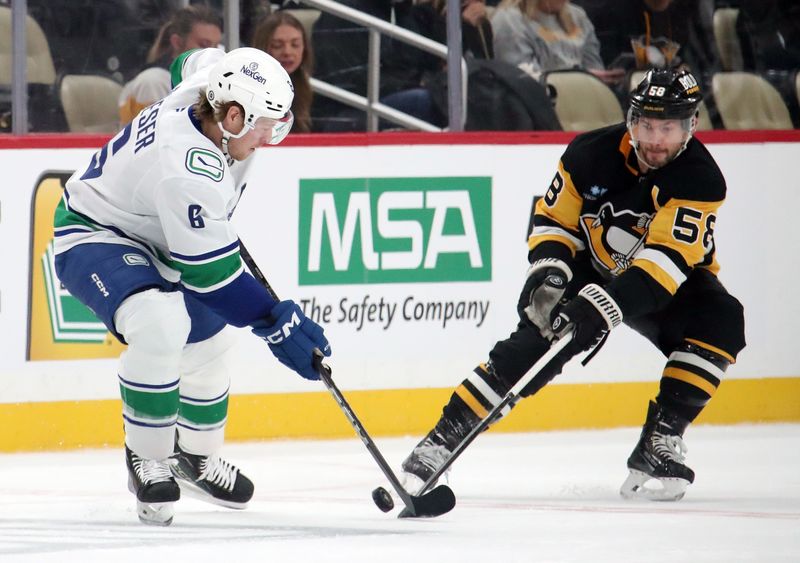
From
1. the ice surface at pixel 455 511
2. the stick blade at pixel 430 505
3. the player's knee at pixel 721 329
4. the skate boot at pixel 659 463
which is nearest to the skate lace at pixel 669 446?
the skate boot at pixel 659 463

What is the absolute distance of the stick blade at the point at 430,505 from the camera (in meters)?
3.49

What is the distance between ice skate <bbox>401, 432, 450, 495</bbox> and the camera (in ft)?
12.1

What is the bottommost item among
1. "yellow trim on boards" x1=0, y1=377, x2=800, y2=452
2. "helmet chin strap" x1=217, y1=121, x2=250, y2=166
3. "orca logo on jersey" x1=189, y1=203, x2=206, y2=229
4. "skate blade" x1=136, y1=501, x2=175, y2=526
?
"yellow trim on boards" x1=0, y1=377, x2=800, y2=452

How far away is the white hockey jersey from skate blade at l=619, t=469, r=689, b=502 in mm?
1241

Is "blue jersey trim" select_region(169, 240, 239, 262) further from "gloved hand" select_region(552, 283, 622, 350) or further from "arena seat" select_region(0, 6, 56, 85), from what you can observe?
"arena seat" select_region(0, 6, 56, 85)

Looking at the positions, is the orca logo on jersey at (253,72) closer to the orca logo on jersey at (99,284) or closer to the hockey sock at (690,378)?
the orca logo on jersey at (99,284)

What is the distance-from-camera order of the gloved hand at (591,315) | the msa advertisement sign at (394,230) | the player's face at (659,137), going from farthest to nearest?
the msa advertisement sign at (394,230) < the player's face at (659,137) < the gloved hand at (591,315)

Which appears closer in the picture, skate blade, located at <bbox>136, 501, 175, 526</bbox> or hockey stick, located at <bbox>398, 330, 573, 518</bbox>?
skate blade, located at <bbox>136, 501, 175, 526</bbox>

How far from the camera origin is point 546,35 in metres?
5.39

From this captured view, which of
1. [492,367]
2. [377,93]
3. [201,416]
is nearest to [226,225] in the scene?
[201,416]

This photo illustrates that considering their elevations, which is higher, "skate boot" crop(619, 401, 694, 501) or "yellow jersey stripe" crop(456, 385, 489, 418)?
"yellow jersey stripe" crop(456, 385, 489, 418)

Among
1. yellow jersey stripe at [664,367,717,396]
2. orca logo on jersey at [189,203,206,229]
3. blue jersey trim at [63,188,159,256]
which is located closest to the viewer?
orca logo on jersey at [189,203,206,229]

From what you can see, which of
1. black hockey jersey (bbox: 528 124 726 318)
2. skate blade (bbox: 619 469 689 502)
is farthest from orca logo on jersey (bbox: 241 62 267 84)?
skate blade (bbox: 619 469 689 502)

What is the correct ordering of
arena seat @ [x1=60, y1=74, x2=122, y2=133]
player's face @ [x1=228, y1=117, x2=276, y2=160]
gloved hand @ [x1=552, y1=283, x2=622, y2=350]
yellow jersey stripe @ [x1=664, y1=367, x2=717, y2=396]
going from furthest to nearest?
arena seat @ [x1=60, y1=74, x2=122, y2=133] → yellow jersey stripe @ [x1=664, y1=367, x2=717, y2=396] → gloved hand @ [x1=552, y1=283, x2=622, y2=350] → player's face @ [x1=228, y1=117, x2=276, y2=160]
